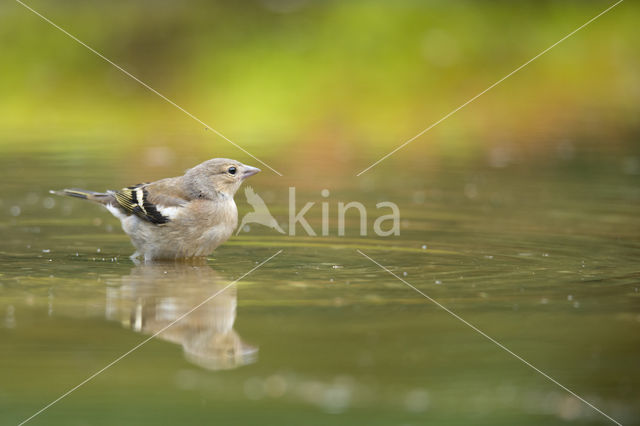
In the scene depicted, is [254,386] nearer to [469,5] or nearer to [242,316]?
[242,316]

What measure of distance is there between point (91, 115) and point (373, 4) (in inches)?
354

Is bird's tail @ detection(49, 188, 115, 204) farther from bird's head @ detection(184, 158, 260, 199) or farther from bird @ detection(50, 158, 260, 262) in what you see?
bird's head @ detection(184, 158, 260, 199)

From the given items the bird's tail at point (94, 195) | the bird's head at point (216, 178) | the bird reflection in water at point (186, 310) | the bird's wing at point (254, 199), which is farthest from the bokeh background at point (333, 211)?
the bird's head at point (216, 178)

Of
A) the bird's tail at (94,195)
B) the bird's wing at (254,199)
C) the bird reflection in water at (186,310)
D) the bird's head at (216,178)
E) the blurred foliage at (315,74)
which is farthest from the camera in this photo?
the blurred foliage at (315,74)

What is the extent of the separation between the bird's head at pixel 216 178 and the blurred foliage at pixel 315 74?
5317 millimetres

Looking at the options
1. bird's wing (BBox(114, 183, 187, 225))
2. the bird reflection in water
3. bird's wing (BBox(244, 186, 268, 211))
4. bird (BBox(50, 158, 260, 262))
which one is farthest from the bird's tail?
bird's wing (BBox(244, 186, 268, 211))

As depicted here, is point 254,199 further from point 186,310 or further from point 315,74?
point 315,74

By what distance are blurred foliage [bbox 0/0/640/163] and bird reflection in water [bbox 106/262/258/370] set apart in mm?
6612

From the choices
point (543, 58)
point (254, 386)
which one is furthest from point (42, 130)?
point (254, 386)

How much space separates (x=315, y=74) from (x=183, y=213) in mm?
13082

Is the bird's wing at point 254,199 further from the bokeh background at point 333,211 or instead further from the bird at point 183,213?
the bird at point 183,213

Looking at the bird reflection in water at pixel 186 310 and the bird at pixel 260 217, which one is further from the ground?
the bird at pixel 260 217

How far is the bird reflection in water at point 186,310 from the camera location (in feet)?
20.3

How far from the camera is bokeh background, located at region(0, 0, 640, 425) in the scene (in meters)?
5.65
